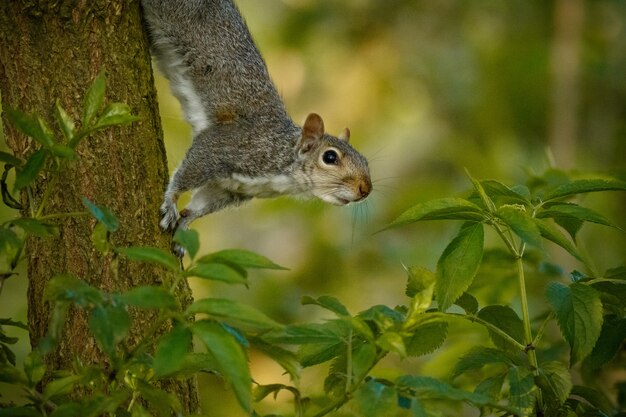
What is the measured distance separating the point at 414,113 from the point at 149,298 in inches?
209

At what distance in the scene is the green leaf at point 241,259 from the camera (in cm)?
115

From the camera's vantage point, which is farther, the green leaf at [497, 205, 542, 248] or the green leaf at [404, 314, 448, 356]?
the green leaf at [404, 314, 448, 356]

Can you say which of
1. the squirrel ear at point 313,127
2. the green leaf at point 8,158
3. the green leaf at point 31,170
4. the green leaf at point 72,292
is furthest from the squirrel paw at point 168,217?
the squirrel ear at point 313,127

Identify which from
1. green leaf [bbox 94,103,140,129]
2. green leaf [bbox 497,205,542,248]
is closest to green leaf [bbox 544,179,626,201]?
green leaf [bbox 497,205,542,248]

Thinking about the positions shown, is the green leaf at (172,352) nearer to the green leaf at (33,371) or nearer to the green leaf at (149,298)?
the green leaf at (149,298)

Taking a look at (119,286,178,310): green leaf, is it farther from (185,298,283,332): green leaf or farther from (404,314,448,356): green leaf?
(404,314,448,356): green leaf

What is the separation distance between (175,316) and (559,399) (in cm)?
66

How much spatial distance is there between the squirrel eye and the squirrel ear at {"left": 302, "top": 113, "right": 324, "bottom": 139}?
0.25ft

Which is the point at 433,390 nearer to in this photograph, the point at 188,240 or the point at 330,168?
the point at 188,240

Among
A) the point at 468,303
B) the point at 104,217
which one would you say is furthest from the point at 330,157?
the point at 104,217

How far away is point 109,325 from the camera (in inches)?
42.9

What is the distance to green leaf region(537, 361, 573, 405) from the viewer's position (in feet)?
4.71

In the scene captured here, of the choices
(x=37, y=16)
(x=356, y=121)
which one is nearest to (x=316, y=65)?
(x=356, y=121)

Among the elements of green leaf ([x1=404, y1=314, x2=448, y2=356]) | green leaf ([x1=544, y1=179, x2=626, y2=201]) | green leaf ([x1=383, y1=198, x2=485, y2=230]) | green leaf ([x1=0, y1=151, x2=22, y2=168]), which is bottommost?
green leaf ([x1=404, y1=314, x2=448, y2=356])
